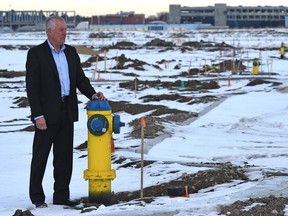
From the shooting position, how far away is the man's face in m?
7.39

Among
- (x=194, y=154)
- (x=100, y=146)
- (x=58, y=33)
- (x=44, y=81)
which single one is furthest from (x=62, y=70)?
(x=194, y=154)

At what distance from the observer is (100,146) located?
24.3ft

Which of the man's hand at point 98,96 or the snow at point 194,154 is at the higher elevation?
the man's hand at point 98,96

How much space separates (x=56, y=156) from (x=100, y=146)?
49 cm

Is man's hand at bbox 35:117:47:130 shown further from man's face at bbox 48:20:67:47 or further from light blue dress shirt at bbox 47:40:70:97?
man's face at bbox 48:20:67:47

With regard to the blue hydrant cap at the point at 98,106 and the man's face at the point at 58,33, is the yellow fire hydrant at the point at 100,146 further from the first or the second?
the man's face at the point at 58,33

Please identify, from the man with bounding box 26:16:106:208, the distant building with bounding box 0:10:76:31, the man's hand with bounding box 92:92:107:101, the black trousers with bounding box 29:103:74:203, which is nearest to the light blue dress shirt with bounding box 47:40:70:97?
the man with bounding box 26:16:106:208

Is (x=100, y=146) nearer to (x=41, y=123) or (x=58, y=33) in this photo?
(x=41, y=123)

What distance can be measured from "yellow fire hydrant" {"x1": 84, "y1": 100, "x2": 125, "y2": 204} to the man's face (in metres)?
0.61

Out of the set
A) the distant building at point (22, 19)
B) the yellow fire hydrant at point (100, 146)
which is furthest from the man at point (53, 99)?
the distant building at point (22, 19)

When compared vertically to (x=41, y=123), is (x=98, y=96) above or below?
above

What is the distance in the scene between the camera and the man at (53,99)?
7391 millimetres

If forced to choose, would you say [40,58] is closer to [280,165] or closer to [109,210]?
[109,210]

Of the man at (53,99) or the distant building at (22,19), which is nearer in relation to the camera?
the man at (53,99)
